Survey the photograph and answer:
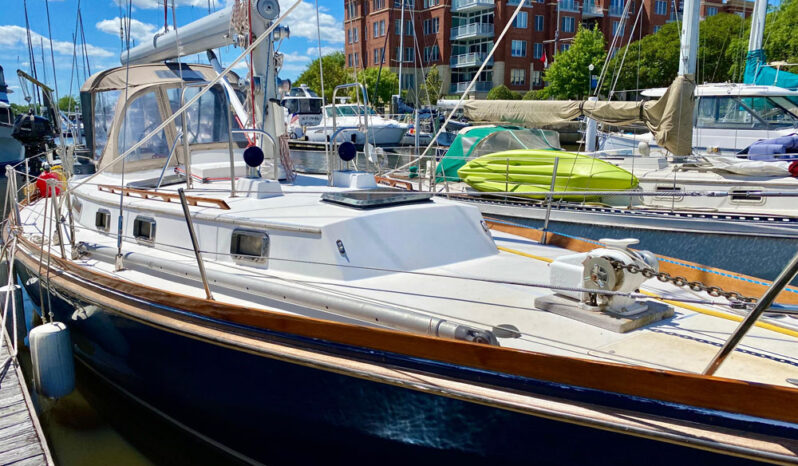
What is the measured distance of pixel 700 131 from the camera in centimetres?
1410

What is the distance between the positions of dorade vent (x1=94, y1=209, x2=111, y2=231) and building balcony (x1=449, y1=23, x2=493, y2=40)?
42376 millimetres

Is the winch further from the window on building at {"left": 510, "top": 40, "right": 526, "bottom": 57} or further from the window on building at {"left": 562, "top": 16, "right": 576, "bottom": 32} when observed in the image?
the window on building at {"left": 562, "top": 16, "right": 576, "bottom": 32}

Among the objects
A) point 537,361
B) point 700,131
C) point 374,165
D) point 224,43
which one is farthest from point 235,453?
point 700,131

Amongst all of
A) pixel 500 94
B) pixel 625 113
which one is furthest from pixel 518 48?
pixel 625 113

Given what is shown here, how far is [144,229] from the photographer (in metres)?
5.83

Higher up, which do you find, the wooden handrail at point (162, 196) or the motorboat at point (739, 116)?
the motorboat at point (739, 116)

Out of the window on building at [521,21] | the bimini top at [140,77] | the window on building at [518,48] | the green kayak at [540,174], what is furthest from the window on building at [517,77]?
the bimini top at [140,77]

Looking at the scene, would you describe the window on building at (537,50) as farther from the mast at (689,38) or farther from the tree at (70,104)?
the mast at (689,38)

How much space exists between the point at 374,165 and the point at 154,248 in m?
4.06

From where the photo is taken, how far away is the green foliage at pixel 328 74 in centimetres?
4272

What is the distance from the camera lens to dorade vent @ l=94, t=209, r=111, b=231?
20.6 feet

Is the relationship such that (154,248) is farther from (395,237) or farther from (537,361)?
(537,361)

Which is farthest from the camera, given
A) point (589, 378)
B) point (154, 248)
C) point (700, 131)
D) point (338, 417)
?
point (700, 131)

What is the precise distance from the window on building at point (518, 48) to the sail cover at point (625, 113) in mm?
32416
